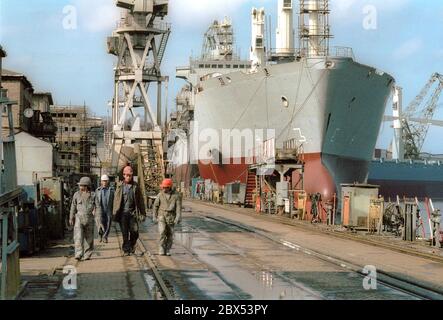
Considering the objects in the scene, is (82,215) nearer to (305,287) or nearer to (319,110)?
(305,287)

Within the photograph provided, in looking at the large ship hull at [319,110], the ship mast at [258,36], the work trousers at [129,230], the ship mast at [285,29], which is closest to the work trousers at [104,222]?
the work trousers at [129,230]

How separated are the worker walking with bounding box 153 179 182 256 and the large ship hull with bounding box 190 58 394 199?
22748 millimetres

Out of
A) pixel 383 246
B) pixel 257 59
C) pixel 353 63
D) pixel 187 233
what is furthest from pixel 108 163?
pixel 383 246

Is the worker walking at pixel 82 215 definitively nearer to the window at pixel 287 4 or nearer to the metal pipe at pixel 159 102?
the metal pipe at pixel 159 102

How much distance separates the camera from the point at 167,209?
42.5 feet

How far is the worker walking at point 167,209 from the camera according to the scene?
12.9 meters

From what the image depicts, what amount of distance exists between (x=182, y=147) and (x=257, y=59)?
16.9 m

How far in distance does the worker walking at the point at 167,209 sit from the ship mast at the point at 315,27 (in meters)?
34.3

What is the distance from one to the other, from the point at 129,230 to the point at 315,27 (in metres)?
36.1

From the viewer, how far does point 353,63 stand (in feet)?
124

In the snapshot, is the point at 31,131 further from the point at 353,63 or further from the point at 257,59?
the point at 353,63

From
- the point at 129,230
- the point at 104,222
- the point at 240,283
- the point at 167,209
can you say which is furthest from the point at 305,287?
the point at 104,222

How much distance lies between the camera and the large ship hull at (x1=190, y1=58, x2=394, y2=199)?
37.1 m

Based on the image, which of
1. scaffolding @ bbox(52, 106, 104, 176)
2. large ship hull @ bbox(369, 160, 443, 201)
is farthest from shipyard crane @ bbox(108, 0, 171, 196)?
large ship hull @ bbox(369, 160, 443, 201)
